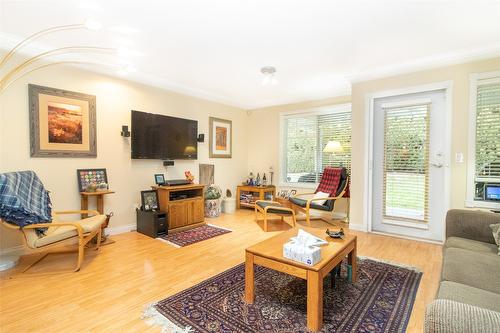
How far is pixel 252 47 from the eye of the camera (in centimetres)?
292

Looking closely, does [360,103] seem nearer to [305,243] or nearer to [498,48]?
[498,48]

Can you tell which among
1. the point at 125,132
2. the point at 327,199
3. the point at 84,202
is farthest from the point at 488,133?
the point at 84,202

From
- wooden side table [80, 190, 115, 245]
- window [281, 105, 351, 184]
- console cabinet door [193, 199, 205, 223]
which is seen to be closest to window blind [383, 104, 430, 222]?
window [281, 105, 351, 184]

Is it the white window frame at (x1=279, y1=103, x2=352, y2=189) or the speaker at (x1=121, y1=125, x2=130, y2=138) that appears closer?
the speaker at (x1=121, y1=125, x2=130, y2=138)

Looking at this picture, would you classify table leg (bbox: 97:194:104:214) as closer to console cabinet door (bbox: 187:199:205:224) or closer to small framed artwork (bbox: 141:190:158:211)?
small framed artwork (bbox: 141:190:158:211)

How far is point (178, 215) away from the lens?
390cm

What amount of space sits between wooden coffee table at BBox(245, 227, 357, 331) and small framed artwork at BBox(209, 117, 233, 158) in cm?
320

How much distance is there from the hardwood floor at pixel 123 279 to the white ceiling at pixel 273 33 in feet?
7.96

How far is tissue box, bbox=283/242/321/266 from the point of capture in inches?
67.1

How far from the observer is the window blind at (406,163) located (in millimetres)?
3459

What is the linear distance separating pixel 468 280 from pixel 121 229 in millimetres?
3968

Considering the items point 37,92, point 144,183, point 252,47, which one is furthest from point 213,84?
point 37,92

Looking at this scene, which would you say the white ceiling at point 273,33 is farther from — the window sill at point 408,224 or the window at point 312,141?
the window sill at point 408,224

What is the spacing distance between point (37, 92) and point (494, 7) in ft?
15.6
